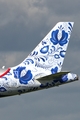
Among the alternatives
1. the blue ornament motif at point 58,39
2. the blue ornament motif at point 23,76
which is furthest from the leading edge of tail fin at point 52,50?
the blue ornament motif at point 23,76

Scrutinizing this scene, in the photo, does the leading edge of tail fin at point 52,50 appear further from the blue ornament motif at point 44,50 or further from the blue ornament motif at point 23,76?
the blue ornament motif at point 23,76

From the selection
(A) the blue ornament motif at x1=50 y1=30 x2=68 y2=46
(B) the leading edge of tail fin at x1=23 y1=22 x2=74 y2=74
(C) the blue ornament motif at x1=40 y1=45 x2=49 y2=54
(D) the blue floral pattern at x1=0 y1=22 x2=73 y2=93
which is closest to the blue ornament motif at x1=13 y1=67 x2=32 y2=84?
(D) the blue floral pattern at x1=0 y1=22 x2=73 y2=93

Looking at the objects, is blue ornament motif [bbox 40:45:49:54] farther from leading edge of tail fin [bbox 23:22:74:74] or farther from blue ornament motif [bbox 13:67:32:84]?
blue ornament motif [bbox 13:67:32:84]

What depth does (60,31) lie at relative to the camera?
66.3 meters

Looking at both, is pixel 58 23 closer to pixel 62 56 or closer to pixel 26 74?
pixel 62 56

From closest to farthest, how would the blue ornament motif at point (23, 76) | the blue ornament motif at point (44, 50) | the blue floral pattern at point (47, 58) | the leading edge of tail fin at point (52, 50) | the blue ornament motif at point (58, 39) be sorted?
1. the blue ornament motif at point (23, 76)
2. the blue floral pattern at point (47, 58)
3. the leading edge of tail fin at point (52, 50)
4. the blue ornament motif at point (44, 50)
5. the blue ornament motif at point (58, 39)

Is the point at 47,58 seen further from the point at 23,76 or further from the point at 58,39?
the point at 23,76

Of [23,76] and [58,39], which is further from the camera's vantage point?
Result: [58,39]

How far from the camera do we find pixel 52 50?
65.4 metres

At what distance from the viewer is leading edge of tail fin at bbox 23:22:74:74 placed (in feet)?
212

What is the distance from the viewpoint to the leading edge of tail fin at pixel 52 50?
64500mm

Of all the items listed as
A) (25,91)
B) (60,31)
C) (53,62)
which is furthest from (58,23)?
(25,91)

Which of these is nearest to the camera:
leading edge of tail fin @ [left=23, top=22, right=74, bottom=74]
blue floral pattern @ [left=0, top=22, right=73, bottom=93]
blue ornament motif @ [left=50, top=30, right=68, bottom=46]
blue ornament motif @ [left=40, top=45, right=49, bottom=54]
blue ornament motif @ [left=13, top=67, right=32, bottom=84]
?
blue ornament motif @ [left=13, top=67, right=32, bottom=84]

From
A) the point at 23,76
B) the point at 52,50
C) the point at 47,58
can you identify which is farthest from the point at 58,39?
the point at 23,76
